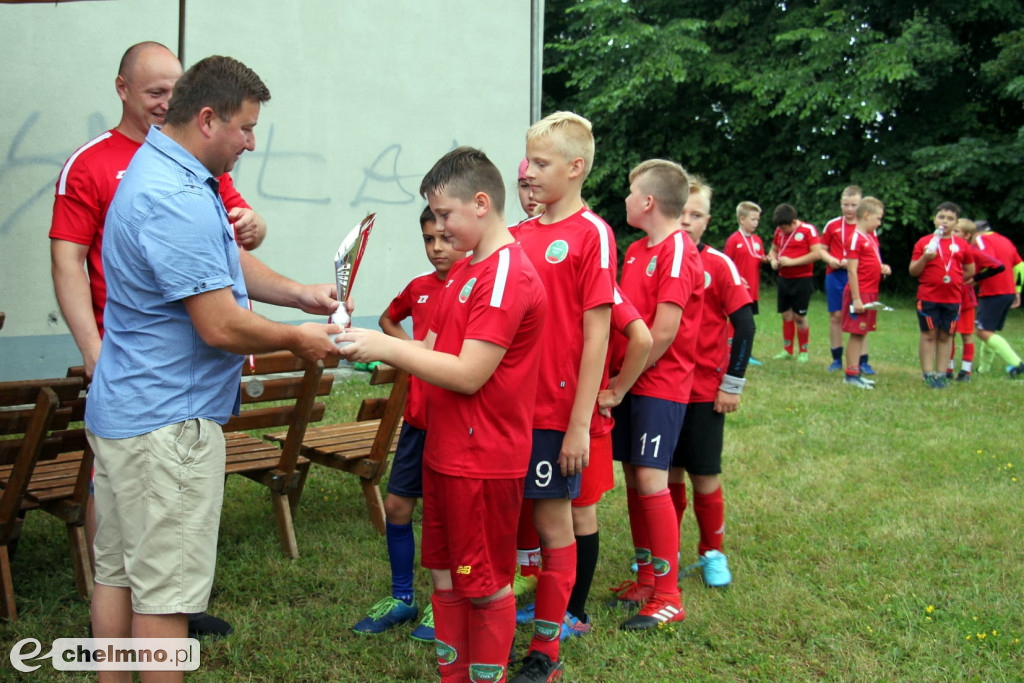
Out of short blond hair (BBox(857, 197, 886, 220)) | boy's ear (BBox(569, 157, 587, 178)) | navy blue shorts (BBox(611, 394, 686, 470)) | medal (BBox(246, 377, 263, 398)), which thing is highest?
short blond hair (BBox(857, 197, 886, 220))

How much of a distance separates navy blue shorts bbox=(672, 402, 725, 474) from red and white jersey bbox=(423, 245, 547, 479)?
156 centimetres

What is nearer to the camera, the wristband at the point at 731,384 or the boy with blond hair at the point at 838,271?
the wristband at the point at 731,384

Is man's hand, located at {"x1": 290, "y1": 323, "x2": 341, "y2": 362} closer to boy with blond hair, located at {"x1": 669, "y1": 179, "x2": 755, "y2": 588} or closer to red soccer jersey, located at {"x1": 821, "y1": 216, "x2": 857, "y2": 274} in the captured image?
boy with blond hair, located at {"x1": 669, "y1": 179, "x2": 755, "y2": 588}

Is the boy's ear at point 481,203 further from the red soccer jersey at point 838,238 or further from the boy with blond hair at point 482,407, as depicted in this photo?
the red soccer jersey at point 838,238

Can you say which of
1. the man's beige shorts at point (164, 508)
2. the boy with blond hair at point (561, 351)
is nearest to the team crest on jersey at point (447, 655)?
the boy with blond hair at point (561, 351)

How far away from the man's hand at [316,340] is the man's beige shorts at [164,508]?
1.11ft

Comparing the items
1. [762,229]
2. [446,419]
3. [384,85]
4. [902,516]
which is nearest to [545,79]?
[762,229]

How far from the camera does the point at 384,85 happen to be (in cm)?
928

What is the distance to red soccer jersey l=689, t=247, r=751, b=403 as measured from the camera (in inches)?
168

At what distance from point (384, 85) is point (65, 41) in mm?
3025

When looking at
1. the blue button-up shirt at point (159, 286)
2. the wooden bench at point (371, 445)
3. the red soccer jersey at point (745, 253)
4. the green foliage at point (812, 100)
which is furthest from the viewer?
the green foliage at point (812, 100)

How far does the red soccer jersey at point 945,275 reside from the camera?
33.2 ft

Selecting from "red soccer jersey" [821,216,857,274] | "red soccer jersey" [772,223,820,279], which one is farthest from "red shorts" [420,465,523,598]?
"red soccer jersey" [772,223,820,279]

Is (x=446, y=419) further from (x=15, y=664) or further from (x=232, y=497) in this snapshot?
(x=232, y=497)
